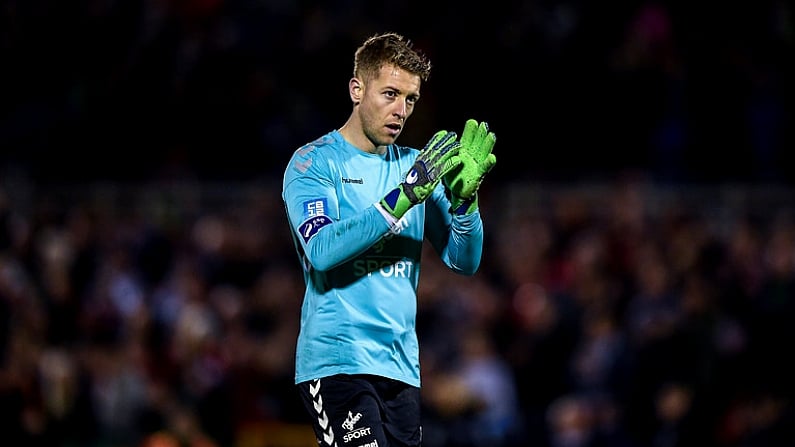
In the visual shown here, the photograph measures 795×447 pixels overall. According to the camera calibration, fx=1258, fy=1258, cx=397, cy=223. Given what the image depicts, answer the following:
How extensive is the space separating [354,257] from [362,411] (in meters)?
0.59

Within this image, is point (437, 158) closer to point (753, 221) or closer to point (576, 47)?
point (753, 221)

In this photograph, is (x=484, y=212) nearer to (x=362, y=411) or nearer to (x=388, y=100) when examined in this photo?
(x=388, y=100)

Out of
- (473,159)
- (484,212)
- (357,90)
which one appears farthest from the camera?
(484,212)

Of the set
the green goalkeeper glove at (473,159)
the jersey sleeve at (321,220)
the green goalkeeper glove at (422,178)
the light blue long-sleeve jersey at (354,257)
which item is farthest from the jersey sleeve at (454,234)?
the jersey sleeve at (321,220)

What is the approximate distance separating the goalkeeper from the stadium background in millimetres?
4985

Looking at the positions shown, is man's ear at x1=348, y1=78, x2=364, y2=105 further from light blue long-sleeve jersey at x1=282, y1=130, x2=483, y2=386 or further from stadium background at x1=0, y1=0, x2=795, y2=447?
stadium background at x1=0, y1=0, x2=795, y2=447

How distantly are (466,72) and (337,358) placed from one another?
8.31 m

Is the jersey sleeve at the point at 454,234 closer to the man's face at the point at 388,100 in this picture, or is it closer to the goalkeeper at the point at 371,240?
the goalkeeper at the point at 371,240

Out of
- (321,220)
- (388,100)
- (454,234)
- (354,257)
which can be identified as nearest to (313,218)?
(321,220)

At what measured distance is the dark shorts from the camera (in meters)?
4.80

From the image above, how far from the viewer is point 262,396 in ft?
36.0

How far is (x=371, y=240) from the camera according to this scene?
4.67 m

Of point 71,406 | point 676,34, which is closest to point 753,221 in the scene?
point 676,34

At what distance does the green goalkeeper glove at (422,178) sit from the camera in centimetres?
468
